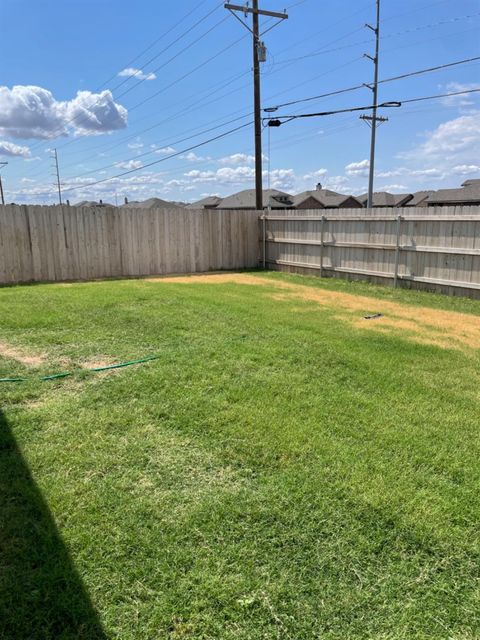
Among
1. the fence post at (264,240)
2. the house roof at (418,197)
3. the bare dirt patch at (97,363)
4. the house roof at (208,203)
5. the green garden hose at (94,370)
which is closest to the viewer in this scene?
the green garden hose at (94,370)

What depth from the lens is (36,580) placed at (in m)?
1.75

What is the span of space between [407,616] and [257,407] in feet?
5.81

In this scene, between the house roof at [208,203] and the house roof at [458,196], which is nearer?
the house roof at [458,196]

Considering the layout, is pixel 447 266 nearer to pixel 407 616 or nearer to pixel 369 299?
pixel 369 299

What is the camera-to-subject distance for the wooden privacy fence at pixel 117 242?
33.5 feet

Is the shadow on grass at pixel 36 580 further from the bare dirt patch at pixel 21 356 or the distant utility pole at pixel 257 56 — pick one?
the distant utility pole at pixel 257 56

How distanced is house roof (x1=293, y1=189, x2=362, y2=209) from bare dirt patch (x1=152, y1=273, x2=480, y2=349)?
36.0 meters

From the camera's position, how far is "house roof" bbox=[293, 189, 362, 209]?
44219mm

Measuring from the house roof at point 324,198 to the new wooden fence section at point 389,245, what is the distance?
32267 mm

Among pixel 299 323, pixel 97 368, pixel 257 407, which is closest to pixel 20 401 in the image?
pixel 97 368

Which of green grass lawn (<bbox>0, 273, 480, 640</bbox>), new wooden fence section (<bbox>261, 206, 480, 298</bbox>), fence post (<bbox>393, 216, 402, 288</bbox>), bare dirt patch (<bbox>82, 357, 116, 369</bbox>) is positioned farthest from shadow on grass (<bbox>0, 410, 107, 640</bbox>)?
fence post (<bbox>393, 216, 402, 288</bbox>)

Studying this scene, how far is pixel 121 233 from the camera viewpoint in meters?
11.4

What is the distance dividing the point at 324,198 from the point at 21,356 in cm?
4548

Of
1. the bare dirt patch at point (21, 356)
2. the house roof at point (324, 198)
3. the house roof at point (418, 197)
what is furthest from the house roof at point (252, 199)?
the bare dirt patch at point (21, 356)
